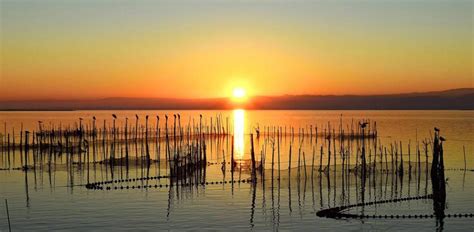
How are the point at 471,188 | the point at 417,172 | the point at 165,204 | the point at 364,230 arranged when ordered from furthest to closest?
the point at 417,172 < the point at 471,188 < the point at 165,204 < the point at 364,230

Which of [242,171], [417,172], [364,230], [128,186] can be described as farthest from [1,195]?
[417,172]

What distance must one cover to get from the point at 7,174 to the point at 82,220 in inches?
655

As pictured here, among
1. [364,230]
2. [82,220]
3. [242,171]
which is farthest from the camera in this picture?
[242,171]

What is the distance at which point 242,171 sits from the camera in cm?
4022

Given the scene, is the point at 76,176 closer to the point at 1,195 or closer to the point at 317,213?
the point at 1,195

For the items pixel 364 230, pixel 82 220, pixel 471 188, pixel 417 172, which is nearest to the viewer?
pixel 364 230

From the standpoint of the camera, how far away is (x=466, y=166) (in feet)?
147

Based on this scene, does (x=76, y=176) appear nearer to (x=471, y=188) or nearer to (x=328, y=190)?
(x=328, y=190)

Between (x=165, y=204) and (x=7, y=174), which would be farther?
(x=7, y=174)

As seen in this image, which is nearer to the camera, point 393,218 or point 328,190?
point 393,218

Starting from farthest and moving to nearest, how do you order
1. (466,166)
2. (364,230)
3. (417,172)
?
(466,166) → (417,172) → (364,230)

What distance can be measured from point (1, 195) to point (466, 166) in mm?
31535

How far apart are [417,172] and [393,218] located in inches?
502

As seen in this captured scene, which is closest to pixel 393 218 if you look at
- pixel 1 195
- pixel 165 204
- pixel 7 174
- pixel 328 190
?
pixel 328 190
